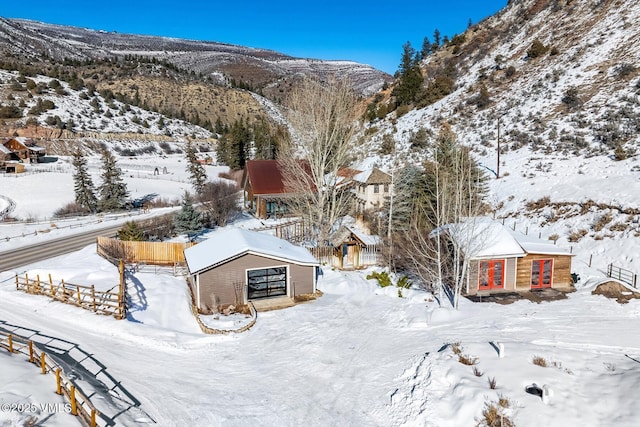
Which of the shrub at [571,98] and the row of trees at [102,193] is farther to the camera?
the shrub at [571,98]

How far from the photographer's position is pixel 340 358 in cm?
1470

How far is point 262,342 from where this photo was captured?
16047mm

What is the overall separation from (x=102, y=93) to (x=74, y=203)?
6850cm

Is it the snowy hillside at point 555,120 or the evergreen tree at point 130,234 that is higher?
the snowy hillside at point 555,120

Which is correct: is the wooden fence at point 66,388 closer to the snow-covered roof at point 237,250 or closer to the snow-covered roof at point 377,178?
the snow-covered roof at point 237,250

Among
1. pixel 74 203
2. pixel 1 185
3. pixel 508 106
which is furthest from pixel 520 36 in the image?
pixel 1 185

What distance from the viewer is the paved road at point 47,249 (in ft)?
81.7

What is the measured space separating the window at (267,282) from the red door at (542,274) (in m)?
12.7

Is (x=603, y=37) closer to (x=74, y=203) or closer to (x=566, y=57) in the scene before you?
(x=566, y=57)

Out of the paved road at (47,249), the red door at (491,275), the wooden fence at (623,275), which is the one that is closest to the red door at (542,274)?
the red door at (491,275)

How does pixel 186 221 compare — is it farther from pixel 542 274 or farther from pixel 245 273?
pixel 542 274

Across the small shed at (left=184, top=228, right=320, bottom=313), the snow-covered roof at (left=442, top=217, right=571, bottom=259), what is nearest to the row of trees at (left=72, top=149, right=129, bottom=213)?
the small shed at (left=184, top=228, right=320, bottom=313)

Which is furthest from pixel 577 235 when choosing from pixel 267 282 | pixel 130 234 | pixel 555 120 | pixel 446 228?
pixel 130 234

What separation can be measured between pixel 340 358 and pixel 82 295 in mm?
12585
